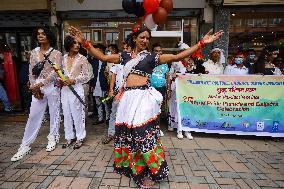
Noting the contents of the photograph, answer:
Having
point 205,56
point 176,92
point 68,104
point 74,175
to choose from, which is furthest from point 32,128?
point 205,56

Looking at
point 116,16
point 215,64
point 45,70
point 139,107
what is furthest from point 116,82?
point 116,16

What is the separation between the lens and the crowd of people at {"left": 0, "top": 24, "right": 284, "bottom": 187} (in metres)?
3.59

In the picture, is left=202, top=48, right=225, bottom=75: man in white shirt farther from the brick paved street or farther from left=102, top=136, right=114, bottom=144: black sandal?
left=102, top=136, right=114, bottom=144: black sandal

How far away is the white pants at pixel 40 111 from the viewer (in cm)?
467

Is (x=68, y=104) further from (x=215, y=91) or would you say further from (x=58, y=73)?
(x=215, y=91)

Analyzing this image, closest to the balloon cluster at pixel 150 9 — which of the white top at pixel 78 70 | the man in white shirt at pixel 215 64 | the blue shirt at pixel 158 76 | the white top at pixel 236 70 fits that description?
the blue shirt at pixel 158 76

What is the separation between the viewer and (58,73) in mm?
4637

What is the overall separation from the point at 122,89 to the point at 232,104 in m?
2.95

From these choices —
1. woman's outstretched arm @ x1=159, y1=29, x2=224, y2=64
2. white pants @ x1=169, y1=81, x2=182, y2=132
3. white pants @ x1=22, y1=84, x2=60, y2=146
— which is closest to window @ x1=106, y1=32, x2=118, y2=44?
white pants @ x1=169, y1=81, x2=182, y2=132

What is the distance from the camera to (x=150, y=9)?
4785mm

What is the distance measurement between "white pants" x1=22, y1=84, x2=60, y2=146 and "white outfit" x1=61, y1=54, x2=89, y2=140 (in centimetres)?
16

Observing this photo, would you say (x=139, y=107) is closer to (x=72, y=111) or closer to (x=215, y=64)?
(x=72, y=111)

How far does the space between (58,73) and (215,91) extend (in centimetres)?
Answer: 336

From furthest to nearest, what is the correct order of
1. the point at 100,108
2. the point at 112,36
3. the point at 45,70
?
the point at 112,36
the point at 100,108
the point at 45,70
